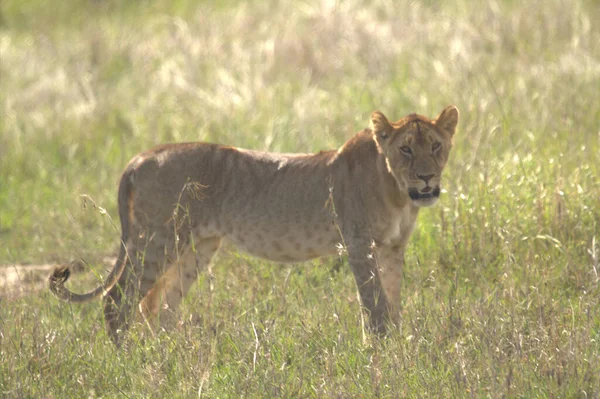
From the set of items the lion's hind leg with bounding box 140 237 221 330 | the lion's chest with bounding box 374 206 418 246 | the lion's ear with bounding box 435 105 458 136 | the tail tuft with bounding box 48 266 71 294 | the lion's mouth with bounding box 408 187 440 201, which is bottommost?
the lion's hind leg with bounding box 140 237 221 330

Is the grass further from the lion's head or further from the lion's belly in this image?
the lion's head

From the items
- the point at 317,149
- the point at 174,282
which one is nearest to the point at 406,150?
the point at 174,282

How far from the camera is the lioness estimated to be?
5121 millimetres

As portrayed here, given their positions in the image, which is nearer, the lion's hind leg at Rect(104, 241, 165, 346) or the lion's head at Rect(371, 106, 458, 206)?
the lion's head at Rect(371, 106, 458, 206)

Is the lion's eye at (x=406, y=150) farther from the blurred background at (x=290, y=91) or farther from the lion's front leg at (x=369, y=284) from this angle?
the blurred background at (x=290, y=91)

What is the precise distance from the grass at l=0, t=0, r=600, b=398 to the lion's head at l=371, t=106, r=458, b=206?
0.45 m

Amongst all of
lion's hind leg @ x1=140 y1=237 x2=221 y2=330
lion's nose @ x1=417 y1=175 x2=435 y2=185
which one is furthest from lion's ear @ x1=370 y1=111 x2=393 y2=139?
lion's hind leg @ x1=140 y1=237 x2=221 y2=330

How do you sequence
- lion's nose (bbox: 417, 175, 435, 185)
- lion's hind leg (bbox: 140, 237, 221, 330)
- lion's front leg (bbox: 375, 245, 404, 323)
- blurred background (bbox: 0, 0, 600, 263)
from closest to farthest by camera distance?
lion's nose (bbox: 417, 175, 435, 185), lion's front leg (bbox: 375, 245, 404, 323), lion's hind leg (bbox: 140, 237, 221, 330), blurred background (bbox: 0, 0, 600, 263)

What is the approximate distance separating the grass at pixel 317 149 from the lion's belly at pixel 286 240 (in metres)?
0.18

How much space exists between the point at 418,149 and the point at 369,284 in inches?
26.9

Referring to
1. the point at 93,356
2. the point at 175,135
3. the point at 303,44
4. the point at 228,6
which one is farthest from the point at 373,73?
the point at 93,356

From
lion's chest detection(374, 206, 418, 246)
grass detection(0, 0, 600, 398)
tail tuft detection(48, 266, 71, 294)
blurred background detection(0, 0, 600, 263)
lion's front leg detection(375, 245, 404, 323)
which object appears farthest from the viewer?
blurred background detection(0, 0, 600, 263)

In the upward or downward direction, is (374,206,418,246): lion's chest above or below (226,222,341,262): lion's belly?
above

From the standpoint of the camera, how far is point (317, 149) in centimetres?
820
